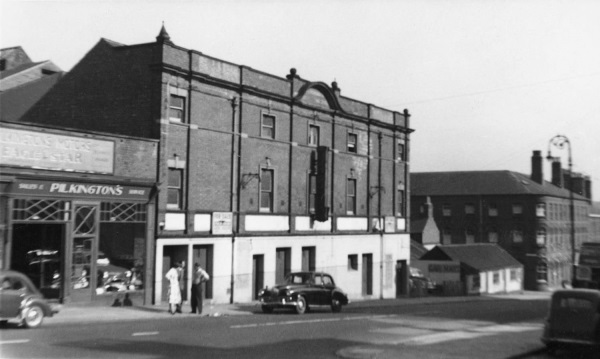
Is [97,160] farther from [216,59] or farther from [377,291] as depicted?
[377,291]

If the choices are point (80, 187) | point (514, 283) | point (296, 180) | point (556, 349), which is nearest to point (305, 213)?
point (296, 180)

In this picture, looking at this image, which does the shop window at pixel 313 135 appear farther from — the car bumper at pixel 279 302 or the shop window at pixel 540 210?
the shop window at pixel 540 210

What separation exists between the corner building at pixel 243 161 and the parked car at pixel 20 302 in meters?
8.87

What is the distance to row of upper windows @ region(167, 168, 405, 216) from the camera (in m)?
26.8

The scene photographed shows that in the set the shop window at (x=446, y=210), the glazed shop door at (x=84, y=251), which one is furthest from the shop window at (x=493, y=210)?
the glazed shop door at (x=84, y=251)

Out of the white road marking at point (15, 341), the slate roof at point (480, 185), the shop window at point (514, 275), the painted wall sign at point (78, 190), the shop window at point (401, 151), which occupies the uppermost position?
the slate roof at point (480, 185)

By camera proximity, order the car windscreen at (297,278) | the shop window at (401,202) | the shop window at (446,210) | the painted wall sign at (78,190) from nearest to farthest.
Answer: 1. the painted wall sign at (78,190)
2. the car windscreen at (297,278)
3. the shop window at (401,202)
4. the shop window at (446,210)

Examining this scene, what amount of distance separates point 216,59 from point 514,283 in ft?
184

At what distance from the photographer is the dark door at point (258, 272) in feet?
102

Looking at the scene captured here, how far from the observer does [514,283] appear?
7431cm

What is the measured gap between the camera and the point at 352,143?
39.0 meters

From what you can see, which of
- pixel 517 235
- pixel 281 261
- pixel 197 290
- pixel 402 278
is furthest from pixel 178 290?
pixel 517 235

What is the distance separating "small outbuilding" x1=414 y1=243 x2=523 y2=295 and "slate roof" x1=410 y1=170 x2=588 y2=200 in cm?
862

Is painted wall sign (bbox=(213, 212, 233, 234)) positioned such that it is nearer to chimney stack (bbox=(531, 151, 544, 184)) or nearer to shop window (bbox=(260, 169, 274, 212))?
shop window (bbox=(260, 169, 274, 212))
